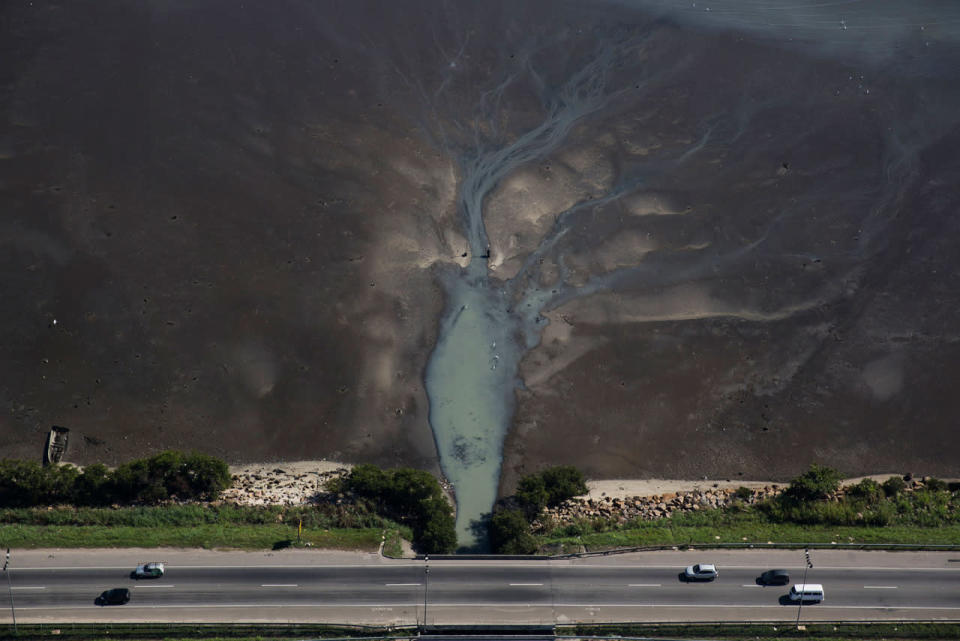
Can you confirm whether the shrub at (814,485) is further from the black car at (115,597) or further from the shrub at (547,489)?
the black car at (115,597)

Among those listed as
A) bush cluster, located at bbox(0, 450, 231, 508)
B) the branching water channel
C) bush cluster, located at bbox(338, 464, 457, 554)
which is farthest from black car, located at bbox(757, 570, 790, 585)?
bush cluster, located at bbox(0, 450, 231, 508)

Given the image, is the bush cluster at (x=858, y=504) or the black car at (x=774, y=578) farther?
the bush cluster at (x=858, y=504)

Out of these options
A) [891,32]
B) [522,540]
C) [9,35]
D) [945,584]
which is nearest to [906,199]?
[891,32]

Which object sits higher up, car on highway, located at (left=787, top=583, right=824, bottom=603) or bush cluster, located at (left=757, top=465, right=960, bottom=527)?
bush cluster, located at (left=757, top=465, right=960, bottom=527)

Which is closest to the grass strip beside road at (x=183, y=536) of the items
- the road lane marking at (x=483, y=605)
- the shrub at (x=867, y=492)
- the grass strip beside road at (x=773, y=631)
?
the road lane marking at (x=483, y=605)

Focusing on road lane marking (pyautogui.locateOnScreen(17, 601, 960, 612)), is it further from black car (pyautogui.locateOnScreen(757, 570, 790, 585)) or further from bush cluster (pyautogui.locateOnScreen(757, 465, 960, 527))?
bush cluster (pyautogui.locateOnScreen(757, 465, 960, 527))

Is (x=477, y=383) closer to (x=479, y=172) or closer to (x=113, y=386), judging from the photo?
(x=479, y=172)
